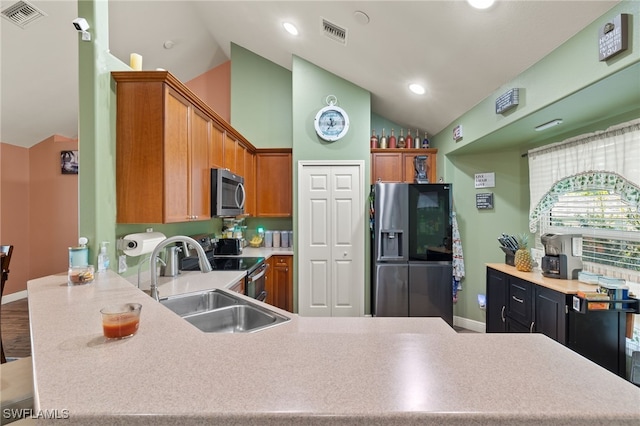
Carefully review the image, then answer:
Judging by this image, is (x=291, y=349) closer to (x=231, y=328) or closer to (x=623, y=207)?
(x=231, y=328)

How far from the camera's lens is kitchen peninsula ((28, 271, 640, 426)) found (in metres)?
0.51

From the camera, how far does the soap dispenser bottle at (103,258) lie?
1.78 m

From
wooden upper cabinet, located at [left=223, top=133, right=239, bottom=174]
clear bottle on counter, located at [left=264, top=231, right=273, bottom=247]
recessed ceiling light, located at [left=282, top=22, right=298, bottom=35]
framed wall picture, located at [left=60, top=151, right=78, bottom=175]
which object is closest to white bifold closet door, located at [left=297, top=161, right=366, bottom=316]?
clear bottle on counter, located at [left=264, top=231, right=273, bottom=247]

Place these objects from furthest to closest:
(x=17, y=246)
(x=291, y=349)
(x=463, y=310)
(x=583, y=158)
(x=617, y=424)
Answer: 1. (x=17, y=246)
2. (x=463, y=310)
3. (x=583, y=158)
4. (x=291, y=349)
5. (x=617, y=424)

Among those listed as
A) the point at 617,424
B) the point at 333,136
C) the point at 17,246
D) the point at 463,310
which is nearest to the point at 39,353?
the point at 617,424

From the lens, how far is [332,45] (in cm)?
313

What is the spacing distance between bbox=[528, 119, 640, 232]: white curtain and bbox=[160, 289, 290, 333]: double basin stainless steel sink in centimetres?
269

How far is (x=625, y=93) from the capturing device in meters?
1.81

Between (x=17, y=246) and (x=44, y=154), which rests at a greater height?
(x=44, y=154)

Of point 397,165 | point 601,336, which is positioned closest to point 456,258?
point 397,165

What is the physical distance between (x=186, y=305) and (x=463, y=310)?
10.8 feet

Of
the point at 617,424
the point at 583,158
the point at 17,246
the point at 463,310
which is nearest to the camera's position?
the point at 617,424

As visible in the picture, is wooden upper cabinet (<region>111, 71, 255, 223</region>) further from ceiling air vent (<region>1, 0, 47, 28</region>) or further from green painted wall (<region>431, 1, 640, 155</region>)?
green painted wall (<region>431, 1, 640, 155</region>)

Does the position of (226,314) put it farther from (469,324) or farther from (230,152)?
(469,324)
